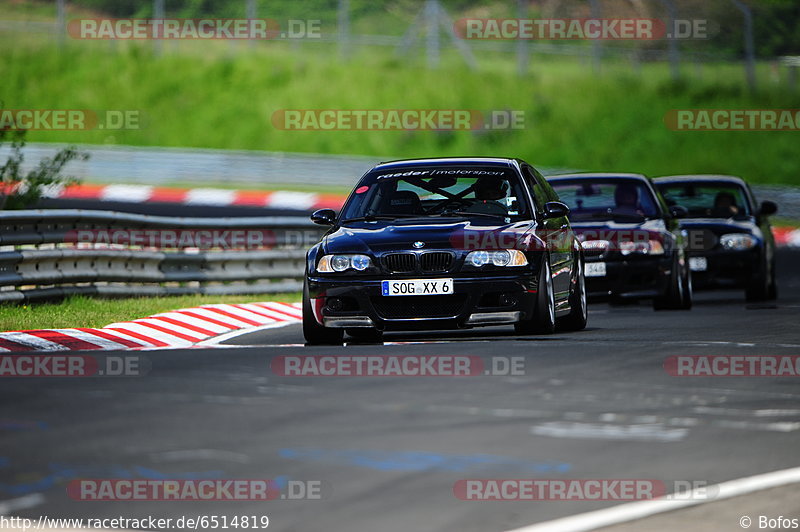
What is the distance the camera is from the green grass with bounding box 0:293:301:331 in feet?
46.2

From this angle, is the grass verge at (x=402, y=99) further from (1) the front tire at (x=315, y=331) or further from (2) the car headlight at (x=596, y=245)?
(1) the front tire at (x=315, y=331)

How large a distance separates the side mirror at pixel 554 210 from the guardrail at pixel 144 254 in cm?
509

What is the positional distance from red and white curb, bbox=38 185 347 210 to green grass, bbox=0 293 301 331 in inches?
826

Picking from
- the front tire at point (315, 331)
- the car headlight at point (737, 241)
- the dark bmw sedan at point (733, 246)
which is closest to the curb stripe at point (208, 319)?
the front tire at point (315, 331)

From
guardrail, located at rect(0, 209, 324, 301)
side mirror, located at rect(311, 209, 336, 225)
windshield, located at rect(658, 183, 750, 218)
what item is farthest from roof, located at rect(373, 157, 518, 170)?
windshield, located at rect(658, 183, 750, 218)

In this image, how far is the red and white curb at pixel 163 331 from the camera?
41.1ft

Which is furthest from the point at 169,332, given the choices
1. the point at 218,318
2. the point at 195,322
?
the point at 218,318

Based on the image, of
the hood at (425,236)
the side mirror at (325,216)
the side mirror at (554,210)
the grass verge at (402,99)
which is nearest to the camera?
the hood at (425,236)

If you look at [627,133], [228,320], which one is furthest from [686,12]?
[228,320]

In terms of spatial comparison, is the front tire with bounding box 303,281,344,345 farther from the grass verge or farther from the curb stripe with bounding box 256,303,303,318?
the grass verge

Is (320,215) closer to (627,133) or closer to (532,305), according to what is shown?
(532,305)

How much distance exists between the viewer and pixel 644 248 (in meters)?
17.0

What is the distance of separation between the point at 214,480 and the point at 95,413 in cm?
186

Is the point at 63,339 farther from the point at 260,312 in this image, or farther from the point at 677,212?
the point at 677,212
